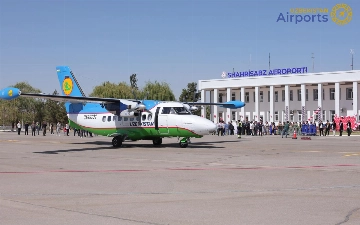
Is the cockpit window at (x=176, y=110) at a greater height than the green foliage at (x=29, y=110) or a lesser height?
lesser

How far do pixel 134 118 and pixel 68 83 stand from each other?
8215 millimetres

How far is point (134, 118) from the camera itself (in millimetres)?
31719

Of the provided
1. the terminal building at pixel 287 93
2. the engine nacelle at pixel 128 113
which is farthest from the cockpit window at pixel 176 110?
the terminal building at pixel 287 93

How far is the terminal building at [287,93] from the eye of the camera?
251 ft

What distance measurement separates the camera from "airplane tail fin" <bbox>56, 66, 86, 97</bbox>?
1455 inches

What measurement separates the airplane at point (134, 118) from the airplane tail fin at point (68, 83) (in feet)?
5.59

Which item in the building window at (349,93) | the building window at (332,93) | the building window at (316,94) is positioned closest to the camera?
the building window at (349,93)

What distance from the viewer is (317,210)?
9375 millimetres

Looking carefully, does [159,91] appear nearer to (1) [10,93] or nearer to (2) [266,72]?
(2) [266,72]

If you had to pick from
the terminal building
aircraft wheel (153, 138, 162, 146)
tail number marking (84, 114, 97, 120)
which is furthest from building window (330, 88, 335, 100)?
tail number marking (84, 114, 97, 120)

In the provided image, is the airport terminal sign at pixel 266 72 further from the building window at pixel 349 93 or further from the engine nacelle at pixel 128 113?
the engine nacelle at pixel 128 113

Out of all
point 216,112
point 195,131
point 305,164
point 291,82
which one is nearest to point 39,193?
point 305,164

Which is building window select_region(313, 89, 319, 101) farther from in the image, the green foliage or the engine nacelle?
the engine nacelle

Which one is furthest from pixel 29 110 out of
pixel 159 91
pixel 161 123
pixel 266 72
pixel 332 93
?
pixel 161 123
